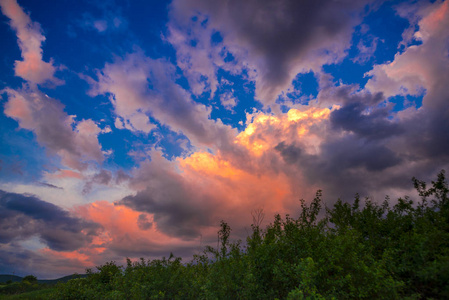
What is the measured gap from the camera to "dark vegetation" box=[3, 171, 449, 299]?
9891mm

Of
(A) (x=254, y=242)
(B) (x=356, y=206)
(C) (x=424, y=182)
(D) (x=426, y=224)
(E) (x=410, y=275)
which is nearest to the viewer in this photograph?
(E) (x=410, y=275)

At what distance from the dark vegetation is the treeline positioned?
0.12 ft

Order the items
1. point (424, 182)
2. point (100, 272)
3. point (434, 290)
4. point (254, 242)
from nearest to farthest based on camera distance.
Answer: point (434, 290)
point (254, 242)
point (424, 182)
point (100, 272)

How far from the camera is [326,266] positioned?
11586 mm

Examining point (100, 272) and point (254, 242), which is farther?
point (100, 272)

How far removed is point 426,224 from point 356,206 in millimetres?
8431

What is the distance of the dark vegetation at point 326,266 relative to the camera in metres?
9.89

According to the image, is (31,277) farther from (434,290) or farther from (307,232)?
(434,290)

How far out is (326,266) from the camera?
38.0 ft

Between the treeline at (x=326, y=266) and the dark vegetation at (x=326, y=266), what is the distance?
0.04m

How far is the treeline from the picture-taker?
9891 millimetres

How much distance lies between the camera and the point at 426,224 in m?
13.5

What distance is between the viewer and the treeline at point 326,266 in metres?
9.89

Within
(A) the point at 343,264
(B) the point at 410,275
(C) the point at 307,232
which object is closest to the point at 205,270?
(C) the point at 307,232
